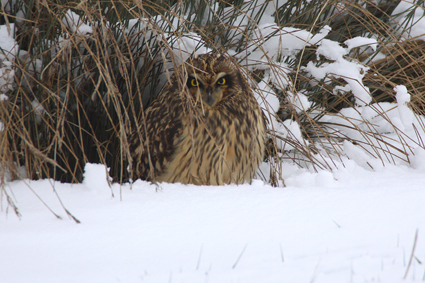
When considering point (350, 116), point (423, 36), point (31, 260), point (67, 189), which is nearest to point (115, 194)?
point (67, 189)

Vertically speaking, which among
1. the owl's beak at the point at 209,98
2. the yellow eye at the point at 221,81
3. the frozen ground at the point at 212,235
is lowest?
the frozen ground at the point at 212,235

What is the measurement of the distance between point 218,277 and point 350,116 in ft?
6.92

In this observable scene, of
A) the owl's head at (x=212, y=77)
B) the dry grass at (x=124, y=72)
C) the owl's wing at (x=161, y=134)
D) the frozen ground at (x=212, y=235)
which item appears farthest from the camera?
the owl's wing at (x=161, y=134)

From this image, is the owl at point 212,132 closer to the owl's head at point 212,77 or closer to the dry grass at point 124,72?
the owl's head at point 212,77

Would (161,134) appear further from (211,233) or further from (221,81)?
(211,233)

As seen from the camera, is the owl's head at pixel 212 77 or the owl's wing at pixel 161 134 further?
the owl's wing at pixel 161 134

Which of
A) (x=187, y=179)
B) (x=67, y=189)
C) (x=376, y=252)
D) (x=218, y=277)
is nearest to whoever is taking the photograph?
(x=218, y=277)

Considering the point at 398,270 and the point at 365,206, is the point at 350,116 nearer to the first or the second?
the point at 365,206

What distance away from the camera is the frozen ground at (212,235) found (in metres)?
0.98

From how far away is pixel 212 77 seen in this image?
2.22m

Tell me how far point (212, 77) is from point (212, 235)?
122 centimetres

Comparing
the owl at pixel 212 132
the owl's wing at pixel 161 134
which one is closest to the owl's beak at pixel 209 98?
the owl at pixel 212 132

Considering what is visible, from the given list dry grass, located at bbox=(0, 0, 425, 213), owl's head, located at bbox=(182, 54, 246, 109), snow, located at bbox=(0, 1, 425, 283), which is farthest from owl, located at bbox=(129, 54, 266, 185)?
snow, located at bbox=(0, 1, 425, 283)

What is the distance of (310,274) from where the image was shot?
97 cm
